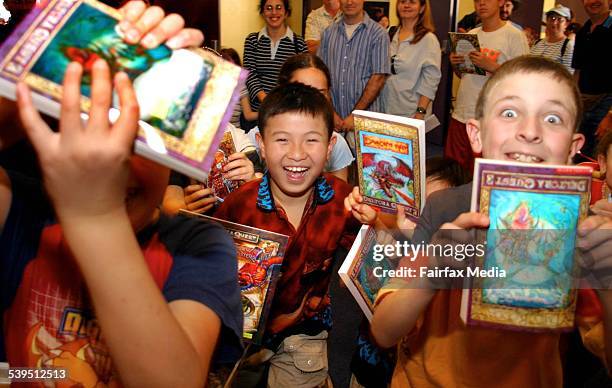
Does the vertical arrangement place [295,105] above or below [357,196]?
above

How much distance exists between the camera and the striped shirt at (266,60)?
390 centimetres

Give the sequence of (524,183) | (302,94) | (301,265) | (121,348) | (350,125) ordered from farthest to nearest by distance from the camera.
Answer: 1. (350,125)
2. (302,94)
3. (301,265)
4. (524,183)
5. (121,348)

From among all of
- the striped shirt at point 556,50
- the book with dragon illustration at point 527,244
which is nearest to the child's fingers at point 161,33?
the book with dragon illustration at point 527,244

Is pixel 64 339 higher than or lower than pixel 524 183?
lower

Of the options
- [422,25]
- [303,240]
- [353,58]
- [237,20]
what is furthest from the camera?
[237,20]

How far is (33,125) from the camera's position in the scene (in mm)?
618

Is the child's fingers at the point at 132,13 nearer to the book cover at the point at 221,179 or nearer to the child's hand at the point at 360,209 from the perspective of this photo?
the child's hand at the point at 360,209

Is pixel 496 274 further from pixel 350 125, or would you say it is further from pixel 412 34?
pixel 412 34

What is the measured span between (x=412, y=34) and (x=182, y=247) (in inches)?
131

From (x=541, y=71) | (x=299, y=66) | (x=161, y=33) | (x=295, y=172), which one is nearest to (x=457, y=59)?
(x=299, y=66)

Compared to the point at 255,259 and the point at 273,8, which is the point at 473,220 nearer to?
the point at 255,259

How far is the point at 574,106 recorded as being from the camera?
45.3 inches

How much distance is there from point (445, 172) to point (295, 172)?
52 centimetres

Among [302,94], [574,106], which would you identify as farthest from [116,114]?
[302,94]
